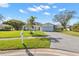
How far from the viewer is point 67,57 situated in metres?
7.21

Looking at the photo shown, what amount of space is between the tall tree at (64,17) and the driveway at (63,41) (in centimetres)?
15

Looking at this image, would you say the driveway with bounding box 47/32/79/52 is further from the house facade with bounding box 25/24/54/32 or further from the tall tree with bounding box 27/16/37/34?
the tall tree with bounding box 27/16/37/34

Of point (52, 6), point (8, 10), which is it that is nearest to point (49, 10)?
point (52, 6)

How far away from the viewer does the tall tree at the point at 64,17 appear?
7.23m

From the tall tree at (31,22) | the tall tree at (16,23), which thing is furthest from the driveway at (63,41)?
the tall tree at (16,23)

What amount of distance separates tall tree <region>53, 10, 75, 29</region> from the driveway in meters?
0.15

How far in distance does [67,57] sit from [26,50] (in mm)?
553

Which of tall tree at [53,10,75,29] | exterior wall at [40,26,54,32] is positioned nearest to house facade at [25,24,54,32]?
exterior wall at [40,26,54,32]

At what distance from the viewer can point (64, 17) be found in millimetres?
7289

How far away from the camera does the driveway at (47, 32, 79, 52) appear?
7.28m

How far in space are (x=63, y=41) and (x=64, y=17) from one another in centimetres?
32

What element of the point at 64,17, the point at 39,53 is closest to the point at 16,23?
the point at 39,53

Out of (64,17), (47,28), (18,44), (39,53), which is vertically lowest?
(39,53)

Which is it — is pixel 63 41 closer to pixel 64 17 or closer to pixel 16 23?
pixel 64 17
